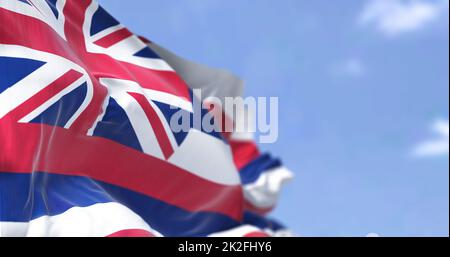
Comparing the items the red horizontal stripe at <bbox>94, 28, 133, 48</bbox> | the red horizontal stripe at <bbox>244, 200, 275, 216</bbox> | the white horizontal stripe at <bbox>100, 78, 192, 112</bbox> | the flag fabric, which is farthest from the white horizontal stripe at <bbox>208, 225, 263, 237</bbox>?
the red horizontal stripe at <bbox>244, 200, 275, 216</bbox>

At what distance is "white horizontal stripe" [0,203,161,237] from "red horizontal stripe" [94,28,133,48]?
276cm

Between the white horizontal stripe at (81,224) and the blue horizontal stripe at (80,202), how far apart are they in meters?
0.07

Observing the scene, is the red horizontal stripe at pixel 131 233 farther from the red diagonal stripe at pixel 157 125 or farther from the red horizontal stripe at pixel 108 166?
the red diagonal stripe at pixel 157 125

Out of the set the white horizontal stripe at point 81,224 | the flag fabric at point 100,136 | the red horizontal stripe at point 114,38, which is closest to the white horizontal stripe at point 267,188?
the flag fabric at point 100,136

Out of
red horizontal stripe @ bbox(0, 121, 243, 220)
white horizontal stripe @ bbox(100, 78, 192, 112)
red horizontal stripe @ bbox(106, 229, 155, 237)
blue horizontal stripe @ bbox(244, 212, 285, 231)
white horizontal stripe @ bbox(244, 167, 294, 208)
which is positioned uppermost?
white horizontal stripe @ bbox(244, 167, 294, 208)

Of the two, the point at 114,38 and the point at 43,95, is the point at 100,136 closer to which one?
the point at 43,95

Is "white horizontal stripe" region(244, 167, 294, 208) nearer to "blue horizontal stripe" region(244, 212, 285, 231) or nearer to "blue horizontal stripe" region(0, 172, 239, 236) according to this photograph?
"blue horizontal stripe" region(244, 212, 285, 231)

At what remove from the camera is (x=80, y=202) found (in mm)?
7039

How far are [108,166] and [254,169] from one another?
10004mm

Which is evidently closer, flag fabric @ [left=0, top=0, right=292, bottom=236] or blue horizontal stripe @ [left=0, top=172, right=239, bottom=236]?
blue horizontal stripe @ [left=0, top=172, right=239, bottom=236]

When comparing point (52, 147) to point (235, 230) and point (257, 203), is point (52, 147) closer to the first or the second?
point (235, 230)

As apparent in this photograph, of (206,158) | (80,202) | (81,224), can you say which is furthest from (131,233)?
(206,158)

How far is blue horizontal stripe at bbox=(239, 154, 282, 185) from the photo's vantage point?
1773 cm
